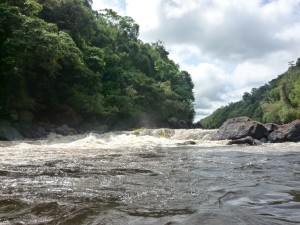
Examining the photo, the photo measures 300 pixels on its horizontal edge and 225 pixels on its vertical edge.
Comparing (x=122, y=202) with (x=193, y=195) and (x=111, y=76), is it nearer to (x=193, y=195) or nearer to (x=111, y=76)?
(x=193, y=195)

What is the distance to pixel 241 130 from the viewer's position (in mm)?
17578

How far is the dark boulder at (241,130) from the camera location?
1747 cm

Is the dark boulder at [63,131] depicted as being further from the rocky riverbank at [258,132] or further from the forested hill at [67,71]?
the rocky riverbank at [258,132]

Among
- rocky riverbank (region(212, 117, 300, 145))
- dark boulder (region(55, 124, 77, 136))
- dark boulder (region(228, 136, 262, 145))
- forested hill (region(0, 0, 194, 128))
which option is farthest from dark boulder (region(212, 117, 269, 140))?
forested hill (region(0, 0, 194, 128))

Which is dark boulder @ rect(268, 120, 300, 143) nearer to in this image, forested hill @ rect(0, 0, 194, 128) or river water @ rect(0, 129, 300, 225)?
river water @ rect(0, 129, 300, 225)

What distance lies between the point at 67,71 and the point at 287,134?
16.3 meters

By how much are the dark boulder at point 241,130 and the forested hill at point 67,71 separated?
10489mm

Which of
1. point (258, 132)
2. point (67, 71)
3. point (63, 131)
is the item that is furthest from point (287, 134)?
point (67, 71)

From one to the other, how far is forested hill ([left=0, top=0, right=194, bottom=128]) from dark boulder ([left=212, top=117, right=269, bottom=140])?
34.4ft

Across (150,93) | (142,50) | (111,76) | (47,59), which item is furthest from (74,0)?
(142,50)

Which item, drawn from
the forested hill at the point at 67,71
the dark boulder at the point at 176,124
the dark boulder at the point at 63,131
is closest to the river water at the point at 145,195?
the forested hill at the point at 67,71

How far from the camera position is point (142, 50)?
54.8m

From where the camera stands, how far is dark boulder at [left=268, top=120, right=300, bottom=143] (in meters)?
17.3

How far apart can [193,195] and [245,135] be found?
1388 centimetres
